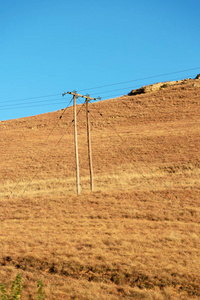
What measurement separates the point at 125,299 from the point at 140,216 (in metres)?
8.79

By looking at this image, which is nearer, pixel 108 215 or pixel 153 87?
pixel 108 215

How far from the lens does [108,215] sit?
62.3 feet

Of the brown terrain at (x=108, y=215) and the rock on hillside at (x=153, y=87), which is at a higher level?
the rock on hillside at (x=153, y=87)

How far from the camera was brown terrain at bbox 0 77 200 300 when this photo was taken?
10.9 m

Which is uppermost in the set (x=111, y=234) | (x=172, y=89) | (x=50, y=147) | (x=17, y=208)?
(x=172, y=89)

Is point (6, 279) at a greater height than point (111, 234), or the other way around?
point (111, 234)

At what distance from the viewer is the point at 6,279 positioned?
11539 millimetres

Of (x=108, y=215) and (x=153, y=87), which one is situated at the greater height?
(x=153, y=87)

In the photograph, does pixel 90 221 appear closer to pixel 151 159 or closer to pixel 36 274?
pixel 36 274

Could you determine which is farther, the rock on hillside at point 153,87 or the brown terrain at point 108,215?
the rock on hillside at point 153,87

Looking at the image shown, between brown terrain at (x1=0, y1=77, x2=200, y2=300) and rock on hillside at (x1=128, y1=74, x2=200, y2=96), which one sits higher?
rock on hillside at (x1=128, y1=74, x2=200, y2=96)

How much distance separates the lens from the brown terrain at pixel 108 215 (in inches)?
430

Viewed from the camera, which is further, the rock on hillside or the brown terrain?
the rock on hillside

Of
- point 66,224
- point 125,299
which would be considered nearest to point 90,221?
point 66,224
